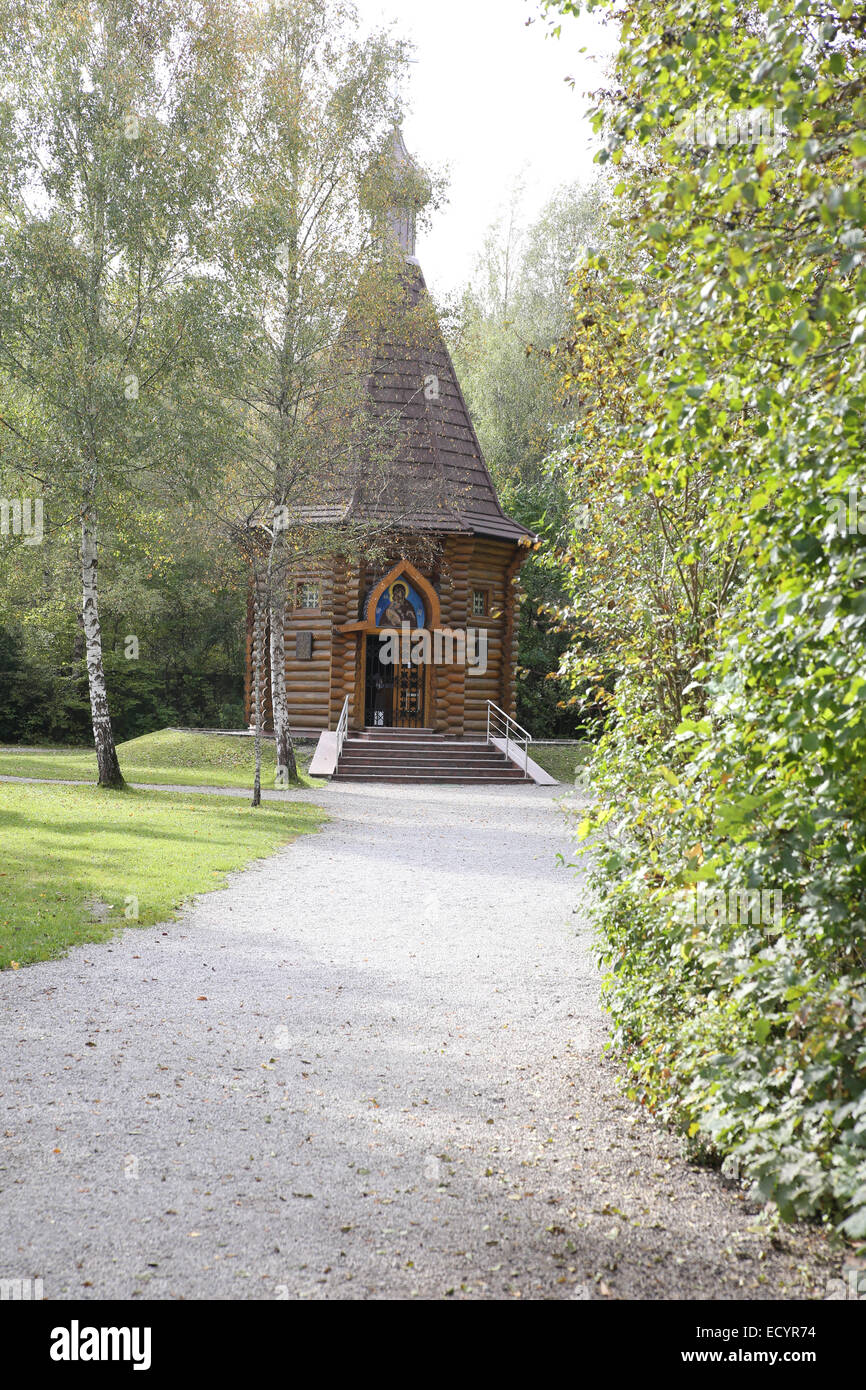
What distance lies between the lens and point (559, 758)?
2489cm

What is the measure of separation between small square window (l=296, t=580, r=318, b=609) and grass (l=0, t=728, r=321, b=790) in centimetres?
358

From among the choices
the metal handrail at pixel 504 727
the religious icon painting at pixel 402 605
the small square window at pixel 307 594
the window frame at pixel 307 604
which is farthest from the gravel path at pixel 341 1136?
the religious icon painting at pixel 402 605

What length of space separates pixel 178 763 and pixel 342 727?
12.6 ft

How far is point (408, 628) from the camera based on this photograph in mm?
24875

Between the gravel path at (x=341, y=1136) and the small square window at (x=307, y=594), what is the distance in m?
16.8

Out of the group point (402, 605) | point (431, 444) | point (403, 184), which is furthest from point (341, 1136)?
point (431, 444)

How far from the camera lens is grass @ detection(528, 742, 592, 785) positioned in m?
23.6

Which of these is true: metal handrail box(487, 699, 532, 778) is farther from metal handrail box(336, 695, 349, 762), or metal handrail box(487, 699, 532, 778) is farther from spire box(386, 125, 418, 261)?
spire box(386, 125, 418, 261)

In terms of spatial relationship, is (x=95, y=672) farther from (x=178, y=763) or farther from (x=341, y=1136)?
(x=341, y=1136)

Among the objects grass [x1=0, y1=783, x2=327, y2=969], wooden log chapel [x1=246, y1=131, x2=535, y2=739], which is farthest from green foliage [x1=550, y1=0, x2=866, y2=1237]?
wooden log chapel [x1=246, y1=131, x2=535, y2=739]

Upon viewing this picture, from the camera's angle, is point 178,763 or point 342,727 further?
point 342,727

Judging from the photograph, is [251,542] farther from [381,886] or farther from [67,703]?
[67,703]
